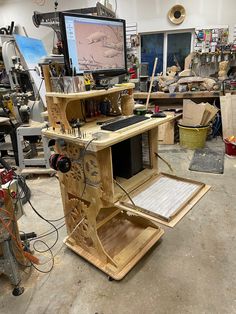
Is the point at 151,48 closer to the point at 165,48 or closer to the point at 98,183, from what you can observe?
the point at 165,48

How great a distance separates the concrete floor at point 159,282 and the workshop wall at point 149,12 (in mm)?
3486

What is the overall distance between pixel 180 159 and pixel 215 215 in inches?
50.6

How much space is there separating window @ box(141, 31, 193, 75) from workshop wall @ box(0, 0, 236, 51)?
0.18 meters

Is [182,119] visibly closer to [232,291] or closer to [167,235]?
[167,235]

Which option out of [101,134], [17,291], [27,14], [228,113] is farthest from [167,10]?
[17,291]

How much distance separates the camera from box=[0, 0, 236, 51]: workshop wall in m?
3.90

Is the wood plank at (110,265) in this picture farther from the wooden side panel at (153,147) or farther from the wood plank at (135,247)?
the wooden side panel at (153,147)

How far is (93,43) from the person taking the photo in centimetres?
142

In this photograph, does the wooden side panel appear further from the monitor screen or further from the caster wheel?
the caster wheel

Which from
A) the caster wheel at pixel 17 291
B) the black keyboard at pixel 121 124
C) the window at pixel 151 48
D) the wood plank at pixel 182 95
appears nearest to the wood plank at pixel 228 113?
the wood plank at pixel 182 95

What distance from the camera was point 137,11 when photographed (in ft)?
14.1

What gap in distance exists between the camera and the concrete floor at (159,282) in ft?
4.43

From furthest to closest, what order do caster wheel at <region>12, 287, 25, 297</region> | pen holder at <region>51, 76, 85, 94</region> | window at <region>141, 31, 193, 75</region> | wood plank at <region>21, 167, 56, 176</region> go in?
window at <region>141, 31, 193, 75</region> → wood plank at <region>21, 167, 56, 176</region> → caster wheel at <region>12, 287, 25, 297</region> → pen holder at <region>51, 76, 85, 94</region>

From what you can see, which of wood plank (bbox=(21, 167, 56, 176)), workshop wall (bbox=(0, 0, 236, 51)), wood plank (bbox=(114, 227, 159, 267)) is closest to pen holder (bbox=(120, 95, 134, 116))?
wood plank (bbox=(114, 227, 159, 267))
